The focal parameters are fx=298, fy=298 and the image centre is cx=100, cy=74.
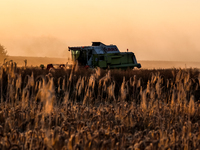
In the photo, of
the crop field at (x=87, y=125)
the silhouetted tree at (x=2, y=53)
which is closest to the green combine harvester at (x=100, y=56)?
the crop field at (x=87, y=125)

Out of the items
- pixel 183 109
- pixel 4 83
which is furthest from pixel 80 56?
pixel 183 109

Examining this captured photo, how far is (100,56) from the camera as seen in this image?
64.1 feet

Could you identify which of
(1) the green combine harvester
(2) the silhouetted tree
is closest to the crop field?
(1) the green combine harvester

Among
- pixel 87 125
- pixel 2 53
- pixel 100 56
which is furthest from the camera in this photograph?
pixel 2 53

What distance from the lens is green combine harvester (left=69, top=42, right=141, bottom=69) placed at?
19.4 meters

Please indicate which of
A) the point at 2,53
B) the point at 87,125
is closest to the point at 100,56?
the point at 87,125

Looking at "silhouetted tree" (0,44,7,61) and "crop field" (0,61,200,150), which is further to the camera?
"silhouetted tree" (0,44,7,61)

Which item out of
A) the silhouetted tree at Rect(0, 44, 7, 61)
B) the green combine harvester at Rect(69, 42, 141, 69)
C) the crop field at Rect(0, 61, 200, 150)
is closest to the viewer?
the crop field at Rect(0, 61, 200, 150)

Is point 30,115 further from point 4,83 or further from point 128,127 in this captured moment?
point 4,83

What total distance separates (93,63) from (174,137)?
15138 mm

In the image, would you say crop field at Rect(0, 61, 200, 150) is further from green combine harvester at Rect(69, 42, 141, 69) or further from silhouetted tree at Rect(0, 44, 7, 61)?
silhouetted tree at Rect(0, 44, 7, 61)

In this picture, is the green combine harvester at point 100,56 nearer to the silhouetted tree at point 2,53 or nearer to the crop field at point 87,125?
the crop field at point 87,125

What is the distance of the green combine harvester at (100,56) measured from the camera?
19406mm

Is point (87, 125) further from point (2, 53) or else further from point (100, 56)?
point (2, 53)
